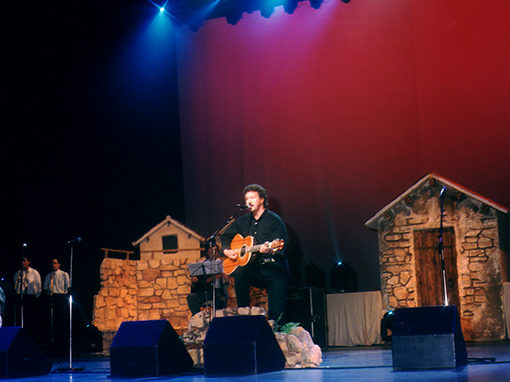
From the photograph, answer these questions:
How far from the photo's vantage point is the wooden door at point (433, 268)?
34.5ft

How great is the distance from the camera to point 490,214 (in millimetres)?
10359

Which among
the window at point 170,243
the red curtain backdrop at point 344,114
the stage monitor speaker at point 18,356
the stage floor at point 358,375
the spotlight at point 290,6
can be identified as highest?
the spotlight at point 290,6

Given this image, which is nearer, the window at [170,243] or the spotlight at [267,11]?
the window at [170,243]

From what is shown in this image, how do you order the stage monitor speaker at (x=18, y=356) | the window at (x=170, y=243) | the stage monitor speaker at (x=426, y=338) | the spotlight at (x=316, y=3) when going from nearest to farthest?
the stage monitor speaker at (x=426, y=338)
the stage monitor speaker at (x=18, y=356)
the window at (x=170, y=243)
the spotlight at (x=316, y=3)

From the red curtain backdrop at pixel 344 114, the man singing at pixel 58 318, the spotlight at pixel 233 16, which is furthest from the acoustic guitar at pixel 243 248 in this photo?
the spotlight at pixel 233 16

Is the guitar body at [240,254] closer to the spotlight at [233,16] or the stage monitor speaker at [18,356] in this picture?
the stage monitor speaker at [18,356]

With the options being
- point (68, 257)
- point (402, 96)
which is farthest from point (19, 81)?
point (402, 96)

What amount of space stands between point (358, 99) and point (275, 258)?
20.3ft

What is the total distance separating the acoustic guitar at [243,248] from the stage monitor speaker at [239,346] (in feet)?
3.90

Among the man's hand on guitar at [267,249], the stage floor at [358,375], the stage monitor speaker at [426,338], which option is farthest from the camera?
the man's hand on guitar at [267,249]

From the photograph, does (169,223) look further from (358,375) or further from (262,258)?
(358,375)

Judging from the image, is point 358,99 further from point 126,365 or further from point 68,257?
point 126,365

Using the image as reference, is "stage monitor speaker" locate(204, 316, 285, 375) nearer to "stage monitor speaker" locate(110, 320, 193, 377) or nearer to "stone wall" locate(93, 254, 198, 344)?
"stage monitor speaker" locate(110, 320, 193, 377)

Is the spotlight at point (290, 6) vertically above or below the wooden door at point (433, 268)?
above
